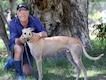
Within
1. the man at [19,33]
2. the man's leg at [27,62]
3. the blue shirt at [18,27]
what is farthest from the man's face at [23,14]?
the man's leg at [27,62]

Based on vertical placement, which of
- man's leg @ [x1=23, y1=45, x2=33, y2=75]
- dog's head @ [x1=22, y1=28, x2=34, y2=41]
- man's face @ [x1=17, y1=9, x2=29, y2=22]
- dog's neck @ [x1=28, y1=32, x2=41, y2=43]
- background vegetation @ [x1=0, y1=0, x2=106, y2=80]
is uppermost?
man's face @ [x1=17, y1=9, x2=29, y2=22]

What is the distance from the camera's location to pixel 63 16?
942cm

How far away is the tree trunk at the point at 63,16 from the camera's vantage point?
9250mm

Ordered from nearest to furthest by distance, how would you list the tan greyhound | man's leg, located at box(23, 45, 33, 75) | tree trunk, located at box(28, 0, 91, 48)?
the tan greyhound, man's leg, located at box(23, 45, 33, 75), tree trunk, located at box(28, 0, 91, 48)

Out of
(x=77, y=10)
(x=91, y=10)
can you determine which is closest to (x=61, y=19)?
(x=77, y=10)

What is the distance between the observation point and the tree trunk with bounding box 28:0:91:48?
9.25m

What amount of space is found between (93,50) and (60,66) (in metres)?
1.53

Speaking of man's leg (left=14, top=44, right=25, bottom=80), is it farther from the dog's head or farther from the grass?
the dog's head

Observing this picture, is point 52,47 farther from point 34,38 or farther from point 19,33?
point 19,33

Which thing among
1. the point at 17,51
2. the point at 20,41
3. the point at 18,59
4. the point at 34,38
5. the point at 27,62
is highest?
the point at 34,38

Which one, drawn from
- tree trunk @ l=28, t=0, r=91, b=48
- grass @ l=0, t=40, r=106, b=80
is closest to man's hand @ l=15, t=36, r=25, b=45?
grass @ l=0, t=40, r=106, b=80

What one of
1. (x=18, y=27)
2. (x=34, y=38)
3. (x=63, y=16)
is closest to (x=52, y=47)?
(x=34, y=38)

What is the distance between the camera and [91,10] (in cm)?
2153

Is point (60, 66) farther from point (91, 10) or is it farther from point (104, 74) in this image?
point (91, 10)
